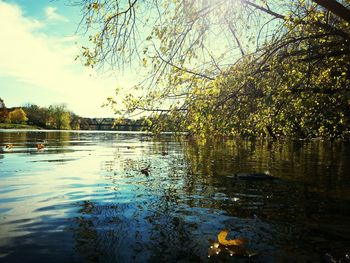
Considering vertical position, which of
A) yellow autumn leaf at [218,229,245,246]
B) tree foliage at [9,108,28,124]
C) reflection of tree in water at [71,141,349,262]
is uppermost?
tree foliage at [9,108,28,124]

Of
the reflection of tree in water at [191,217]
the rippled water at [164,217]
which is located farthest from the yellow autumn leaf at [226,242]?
the reflection of tree in water at [191,217]

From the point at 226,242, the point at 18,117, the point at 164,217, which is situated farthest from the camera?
the point at 18,117

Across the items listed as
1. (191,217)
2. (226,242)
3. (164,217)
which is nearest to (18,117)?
(164,217)

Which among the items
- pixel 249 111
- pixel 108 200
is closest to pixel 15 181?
pixel 108 200

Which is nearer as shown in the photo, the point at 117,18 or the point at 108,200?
the point at 117,18

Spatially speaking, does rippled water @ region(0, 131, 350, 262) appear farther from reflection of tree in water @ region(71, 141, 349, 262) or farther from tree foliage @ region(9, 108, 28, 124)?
tree foliage @ region(9, 108, 28, 124)

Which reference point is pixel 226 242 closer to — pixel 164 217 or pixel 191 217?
pixel 191 217

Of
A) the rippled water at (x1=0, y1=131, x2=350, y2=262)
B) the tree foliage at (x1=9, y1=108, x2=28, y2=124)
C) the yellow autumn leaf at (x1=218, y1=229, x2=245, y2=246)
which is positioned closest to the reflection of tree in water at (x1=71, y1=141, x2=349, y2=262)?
the rippled water at (x1=0, y1=131, x2=350, y2=262)

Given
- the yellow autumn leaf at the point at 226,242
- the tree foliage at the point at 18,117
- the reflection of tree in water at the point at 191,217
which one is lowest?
the reflection of tree in water at the point at 191,217

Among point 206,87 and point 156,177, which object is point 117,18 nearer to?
point 206,87

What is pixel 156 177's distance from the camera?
1656cm

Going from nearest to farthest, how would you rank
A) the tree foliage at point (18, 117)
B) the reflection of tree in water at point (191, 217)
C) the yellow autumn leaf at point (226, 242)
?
the yellow autumn leaf at point (226, 242) → the reflection of tree in water at point (191, 217) → the tree foliage at point (18, 117)

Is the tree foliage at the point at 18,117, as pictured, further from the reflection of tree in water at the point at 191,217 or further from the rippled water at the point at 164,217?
the reflection of tree in water at the point at 191,217

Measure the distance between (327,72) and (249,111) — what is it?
10.4 ft
